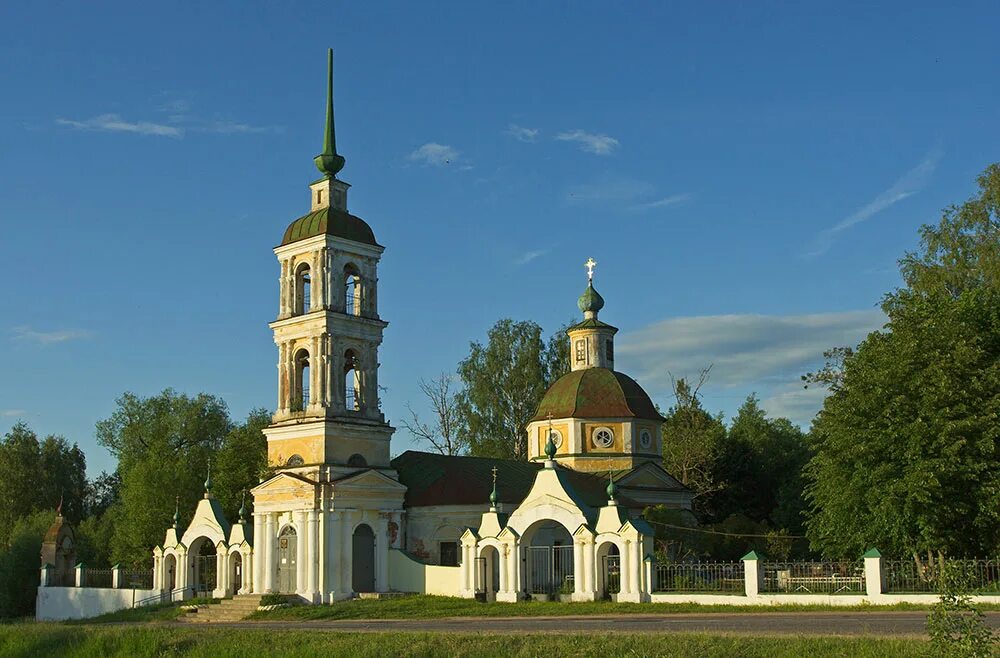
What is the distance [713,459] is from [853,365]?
24669 millimetres

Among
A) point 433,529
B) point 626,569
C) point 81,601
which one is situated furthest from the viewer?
point 81,601

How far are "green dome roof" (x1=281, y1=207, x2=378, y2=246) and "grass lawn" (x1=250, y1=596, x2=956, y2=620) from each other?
11980mm

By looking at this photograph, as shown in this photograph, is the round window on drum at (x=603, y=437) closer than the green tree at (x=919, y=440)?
No

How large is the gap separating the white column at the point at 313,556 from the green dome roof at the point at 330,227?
9171 millimetres

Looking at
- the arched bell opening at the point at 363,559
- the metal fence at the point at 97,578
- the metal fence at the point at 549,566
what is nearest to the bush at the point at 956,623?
the metal fence at the point at 549,566

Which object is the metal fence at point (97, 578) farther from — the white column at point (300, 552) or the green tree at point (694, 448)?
the green tree at point (694, 448)

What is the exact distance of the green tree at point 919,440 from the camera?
29062 mm

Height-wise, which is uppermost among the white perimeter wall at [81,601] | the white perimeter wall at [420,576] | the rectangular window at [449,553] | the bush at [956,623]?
the bush at [956,623]

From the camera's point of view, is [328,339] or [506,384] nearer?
[328,339]

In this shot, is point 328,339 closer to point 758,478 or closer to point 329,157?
point 329,157

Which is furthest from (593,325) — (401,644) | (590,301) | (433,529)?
(401,644)

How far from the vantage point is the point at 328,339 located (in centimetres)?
3734

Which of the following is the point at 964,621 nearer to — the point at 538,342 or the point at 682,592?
the point at 682,592

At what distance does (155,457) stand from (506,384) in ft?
59.8
